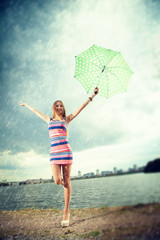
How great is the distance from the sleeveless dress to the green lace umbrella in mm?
1479

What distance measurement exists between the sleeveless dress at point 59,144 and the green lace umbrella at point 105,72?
1479 millimetres

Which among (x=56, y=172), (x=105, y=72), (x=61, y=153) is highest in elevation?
(x=105, y=72)

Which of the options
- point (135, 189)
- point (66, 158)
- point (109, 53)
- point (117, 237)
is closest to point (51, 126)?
point (66, 158)

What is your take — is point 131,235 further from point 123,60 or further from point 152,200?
point 123,60

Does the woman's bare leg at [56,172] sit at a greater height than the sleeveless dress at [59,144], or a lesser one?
lesser

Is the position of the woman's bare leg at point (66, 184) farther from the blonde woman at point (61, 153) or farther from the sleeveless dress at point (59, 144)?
the sleeveless dress at point (59, 144)

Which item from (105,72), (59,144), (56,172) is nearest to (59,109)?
(59,144)

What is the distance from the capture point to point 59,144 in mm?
3264

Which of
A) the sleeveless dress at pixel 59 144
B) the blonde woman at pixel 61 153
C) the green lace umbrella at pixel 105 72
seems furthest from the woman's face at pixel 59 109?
the green lace umbrella at pixel 105 72

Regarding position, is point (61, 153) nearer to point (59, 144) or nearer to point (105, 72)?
point (59, 144)

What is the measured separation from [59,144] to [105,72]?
2586 millimetres

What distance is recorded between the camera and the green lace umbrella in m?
4.12

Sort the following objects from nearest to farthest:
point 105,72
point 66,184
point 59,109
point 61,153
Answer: point 61,153, point 66,184, point 59,109, point 105,72

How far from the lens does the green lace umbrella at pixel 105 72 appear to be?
4117mm
